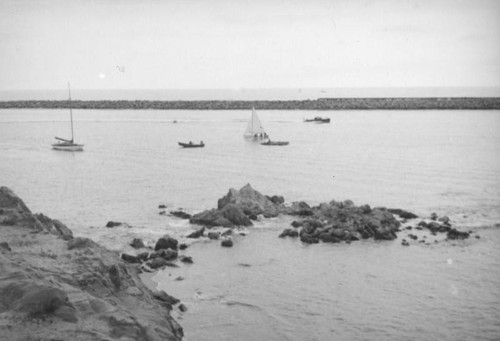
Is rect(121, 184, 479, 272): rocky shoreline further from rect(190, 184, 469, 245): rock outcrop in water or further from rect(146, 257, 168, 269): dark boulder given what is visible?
rect(146, 257, 168, 269): dark boulder

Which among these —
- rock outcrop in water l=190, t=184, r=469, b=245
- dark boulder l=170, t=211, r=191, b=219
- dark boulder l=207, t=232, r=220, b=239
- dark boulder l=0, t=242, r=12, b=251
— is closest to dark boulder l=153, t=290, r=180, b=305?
dark boulder l=0, t=242, r=12, b=251

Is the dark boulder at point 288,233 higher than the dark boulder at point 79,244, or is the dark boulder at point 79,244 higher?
the dark boulder at point 79,244

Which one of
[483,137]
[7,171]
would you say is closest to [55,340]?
[7,171]

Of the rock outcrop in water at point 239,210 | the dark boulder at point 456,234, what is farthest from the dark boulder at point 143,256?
the dark boulder at point 456,234

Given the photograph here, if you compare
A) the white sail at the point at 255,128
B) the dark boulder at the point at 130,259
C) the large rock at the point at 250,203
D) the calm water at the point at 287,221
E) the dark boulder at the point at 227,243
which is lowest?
the calm water at the point at 287,221

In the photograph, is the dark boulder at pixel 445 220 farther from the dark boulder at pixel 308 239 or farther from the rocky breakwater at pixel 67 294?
the rocky breakwater at pixel 67 294

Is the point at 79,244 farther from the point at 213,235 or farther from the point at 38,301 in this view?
the point at 213,235
